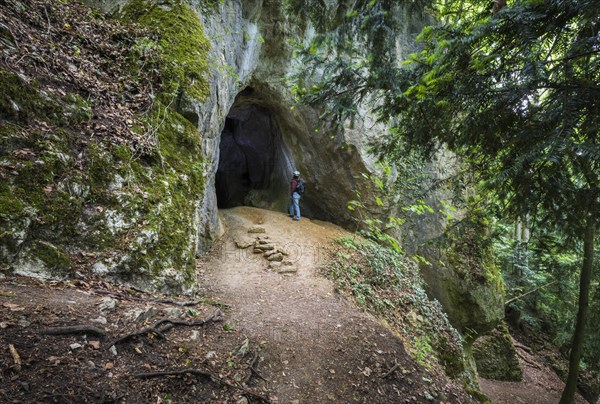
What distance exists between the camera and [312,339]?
4.41 meters

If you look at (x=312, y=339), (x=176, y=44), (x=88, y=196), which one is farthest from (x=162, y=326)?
(x=176, y=44)

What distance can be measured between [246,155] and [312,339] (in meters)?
13.8

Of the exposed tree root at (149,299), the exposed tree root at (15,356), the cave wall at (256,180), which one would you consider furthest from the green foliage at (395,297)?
the exposed tree root at (15,356)

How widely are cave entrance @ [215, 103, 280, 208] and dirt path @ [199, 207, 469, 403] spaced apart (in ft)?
23.6

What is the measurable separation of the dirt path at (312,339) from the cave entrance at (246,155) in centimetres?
718

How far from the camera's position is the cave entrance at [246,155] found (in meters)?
13.8

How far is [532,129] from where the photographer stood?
2646mm

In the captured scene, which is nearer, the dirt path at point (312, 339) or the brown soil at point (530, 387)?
the dirt path at point (312, 339)

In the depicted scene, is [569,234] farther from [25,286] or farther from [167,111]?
[167,111]

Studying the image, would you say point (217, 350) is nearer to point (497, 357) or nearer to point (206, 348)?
point (206, 348)

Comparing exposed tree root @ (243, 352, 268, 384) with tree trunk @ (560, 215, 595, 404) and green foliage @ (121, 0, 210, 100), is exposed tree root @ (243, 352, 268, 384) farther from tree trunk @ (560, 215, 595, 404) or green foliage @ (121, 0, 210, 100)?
tree trunk @ (560, 215, 595, 404)

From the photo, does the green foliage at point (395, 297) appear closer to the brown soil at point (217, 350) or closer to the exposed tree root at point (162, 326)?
the brown soil at point (217, 350)

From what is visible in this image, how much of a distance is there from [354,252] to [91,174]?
21.2ft

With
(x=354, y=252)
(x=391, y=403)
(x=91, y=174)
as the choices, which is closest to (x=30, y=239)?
(x=91, y=174)
